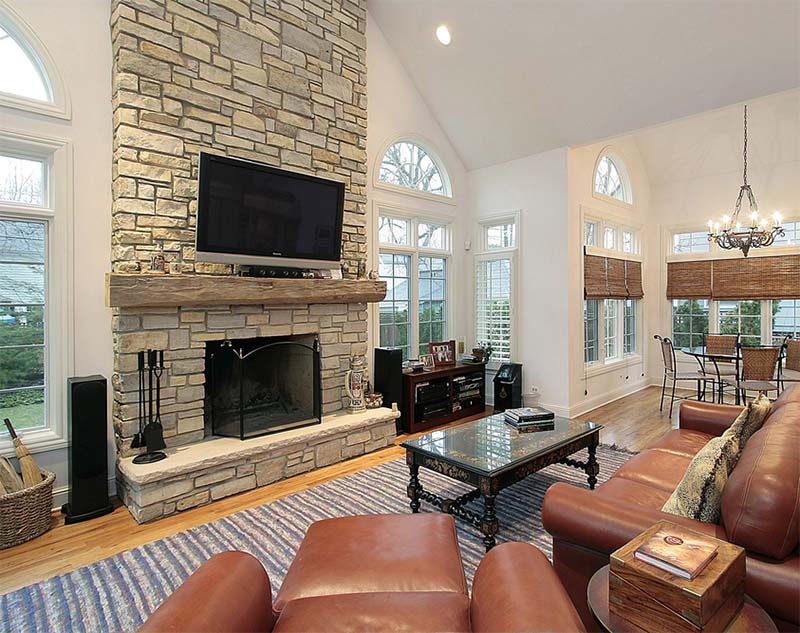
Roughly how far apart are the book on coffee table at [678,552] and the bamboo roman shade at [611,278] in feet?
15.1

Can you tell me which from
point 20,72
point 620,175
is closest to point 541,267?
point 620,175

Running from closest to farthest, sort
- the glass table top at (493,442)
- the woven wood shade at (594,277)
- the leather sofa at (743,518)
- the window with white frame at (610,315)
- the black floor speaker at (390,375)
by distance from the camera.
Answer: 1. the leather sofa at (743,518)
2. the glass table top at (493,442)
3. the black floor speaker at (390,375)
4. the woven wood shade at (594,277)
5. the window with white frame at (610,315)

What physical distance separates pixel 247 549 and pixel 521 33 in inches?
187

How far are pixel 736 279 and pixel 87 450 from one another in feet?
25.8

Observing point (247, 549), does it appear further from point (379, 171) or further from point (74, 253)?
point (379, 171)

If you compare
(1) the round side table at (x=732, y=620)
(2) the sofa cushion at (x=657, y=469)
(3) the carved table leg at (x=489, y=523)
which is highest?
(1) the round side table at (x=732, y=620)

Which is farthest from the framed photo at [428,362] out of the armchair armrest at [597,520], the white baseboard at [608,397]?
the armchair armrest at [597,520]

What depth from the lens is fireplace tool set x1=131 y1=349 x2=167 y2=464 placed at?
3230 millimetres

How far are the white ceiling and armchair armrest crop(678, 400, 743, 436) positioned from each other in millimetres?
2758

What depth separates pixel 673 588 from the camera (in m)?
1.11

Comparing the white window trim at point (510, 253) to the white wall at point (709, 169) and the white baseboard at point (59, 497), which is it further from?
the white baseboard at point (59, 497)

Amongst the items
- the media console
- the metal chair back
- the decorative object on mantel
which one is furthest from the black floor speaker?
the metal chair back

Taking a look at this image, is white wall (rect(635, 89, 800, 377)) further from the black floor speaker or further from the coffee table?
the coffee table

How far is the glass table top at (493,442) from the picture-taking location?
2.67 m
